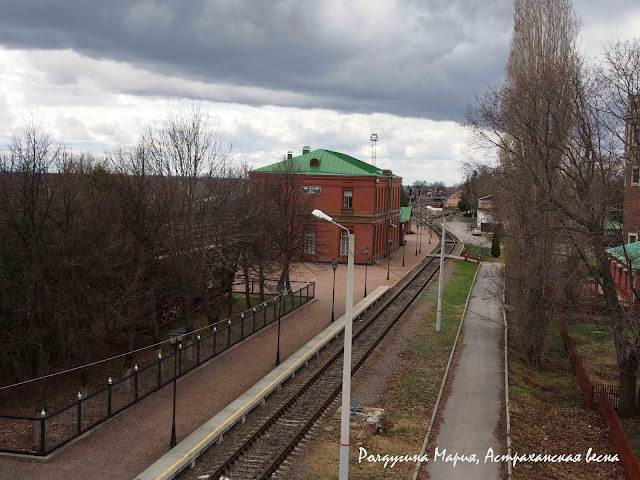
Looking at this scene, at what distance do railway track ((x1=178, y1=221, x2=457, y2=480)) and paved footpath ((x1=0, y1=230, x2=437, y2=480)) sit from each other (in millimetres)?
1327

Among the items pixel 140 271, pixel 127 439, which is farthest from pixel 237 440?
pixel 140 271

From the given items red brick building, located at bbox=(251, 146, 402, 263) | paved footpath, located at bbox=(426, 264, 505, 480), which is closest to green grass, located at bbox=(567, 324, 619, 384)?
paved footpath, located at bbox=(426, 264, 505, 480)

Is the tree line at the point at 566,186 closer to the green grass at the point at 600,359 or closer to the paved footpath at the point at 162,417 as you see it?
the green grass at the point at 600,359

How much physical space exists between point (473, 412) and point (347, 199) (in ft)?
129

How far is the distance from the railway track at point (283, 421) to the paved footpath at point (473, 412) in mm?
4061

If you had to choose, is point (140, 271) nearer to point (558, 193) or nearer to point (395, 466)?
point (395, 466)

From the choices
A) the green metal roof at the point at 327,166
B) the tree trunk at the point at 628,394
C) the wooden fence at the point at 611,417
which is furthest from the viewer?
the green metal roof at the point at 327,166

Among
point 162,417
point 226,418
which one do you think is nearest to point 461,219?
point 226,418

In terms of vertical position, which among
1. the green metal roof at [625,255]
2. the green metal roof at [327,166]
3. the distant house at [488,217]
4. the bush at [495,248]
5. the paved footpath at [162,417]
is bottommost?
the paved footpath at [162,417]

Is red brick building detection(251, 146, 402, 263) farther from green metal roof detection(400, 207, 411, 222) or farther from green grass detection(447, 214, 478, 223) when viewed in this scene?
green grass detection(447, 214, 478, 223)

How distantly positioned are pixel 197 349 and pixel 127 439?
23.2 ft

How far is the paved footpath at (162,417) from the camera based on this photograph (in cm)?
1520

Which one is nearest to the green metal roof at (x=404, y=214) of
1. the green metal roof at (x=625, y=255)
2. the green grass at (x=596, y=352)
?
the green grass at (x=596, y=352)

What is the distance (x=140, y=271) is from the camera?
21.5 m
